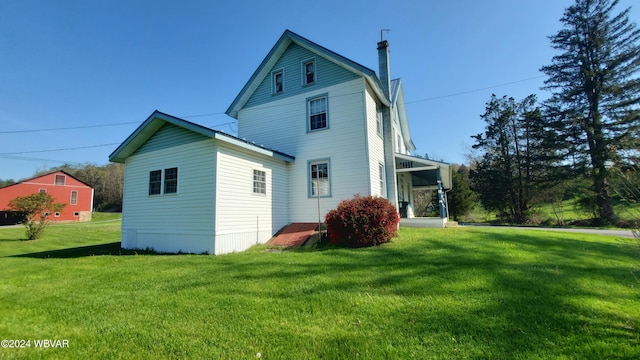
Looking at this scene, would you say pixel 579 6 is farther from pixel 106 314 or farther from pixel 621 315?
pixel 106 314

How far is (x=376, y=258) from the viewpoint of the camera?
6.81 m

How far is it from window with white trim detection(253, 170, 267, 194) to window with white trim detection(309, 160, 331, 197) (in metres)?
2.16

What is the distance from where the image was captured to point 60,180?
117ft

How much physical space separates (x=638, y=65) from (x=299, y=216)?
1186 inches

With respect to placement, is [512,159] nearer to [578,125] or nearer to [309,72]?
Result: [578,125]

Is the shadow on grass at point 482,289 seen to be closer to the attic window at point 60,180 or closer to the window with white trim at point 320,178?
the window with white trim at point 320,178

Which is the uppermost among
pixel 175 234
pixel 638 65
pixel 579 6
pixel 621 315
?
pixel 579 6

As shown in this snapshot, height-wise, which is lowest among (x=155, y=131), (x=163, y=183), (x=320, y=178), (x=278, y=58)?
(x=163, y=183)

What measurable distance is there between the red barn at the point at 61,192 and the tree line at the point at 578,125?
172 feet

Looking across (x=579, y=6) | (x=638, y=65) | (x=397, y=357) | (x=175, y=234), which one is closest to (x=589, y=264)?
(x=397, y=357)

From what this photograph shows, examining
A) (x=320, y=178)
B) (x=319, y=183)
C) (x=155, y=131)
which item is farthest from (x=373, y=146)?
(x=155, y=131)

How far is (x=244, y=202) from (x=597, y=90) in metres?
30.9

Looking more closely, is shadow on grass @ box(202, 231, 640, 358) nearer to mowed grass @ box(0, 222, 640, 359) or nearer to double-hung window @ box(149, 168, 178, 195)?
mowed grass @ box(0, 222, 640, 359)

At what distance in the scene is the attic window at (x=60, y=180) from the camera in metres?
35.3
